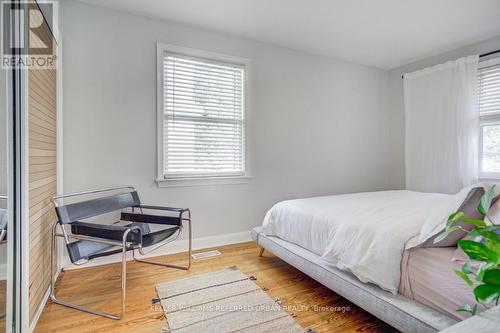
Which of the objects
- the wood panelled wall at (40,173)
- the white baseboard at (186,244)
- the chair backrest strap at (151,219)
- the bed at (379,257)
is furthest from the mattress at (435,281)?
the wood panelled wall at (40,173)

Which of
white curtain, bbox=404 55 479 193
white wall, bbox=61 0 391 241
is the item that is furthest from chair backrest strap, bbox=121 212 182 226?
white curtain, bbox=404 55 479 193

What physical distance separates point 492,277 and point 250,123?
2.78 meters

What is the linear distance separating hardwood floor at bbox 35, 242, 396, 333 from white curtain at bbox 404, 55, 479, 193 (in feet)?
7.93

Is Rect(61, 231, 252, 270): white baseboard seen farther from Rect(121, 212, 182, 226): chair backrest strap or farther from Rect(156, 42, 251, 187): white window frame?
Rect(156, 42, 251, 187): white window frame

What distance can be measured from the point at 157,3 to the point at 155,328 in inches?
103

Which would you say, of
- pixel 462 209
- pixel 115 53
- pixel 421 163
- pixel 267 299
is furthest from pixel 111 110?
pixel 421 163

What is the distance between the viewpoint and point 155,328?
162 centimetres

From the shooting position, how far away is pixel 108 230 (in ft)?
6.01

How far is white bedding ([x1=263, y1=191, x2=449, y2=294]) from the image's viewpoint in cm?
149

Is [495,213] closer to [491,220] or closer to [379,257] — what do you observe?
[491,220]

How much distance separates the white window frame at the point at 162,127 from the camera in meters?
2.74

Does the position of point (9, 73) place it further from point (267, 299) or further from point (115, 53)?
point (267, 299)

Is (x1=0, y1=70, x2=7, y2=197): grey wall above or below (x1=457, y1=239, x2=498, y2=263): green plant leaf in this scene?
above

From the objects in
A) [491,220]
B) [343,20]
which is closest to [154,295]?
[491,220]
